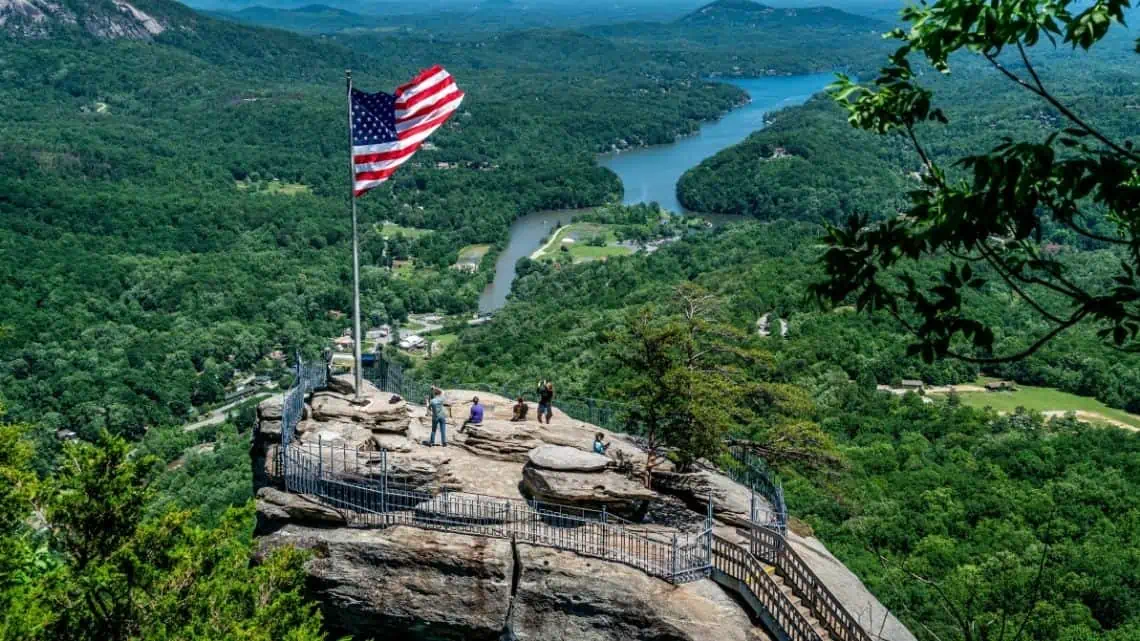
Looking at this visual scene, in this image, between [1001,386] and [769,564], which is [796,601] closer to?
[769,564]

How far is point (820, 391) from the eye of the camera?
176ft

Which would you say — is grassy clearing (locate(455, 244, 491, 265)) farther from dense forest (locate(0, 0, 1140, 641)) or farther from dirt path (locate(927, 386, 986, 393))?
dirt path (locate(927, 386, 986, 393))

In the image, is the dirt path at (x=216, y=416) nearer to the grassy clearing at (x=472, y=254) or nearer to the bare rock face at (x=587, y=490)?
the grassy clearing at (x=472, y=254)

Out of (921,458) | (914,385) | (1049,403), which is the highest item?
(921,458)

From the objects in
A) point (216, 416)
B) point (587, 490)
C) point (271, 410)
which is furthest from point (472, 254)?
point (587, 490)

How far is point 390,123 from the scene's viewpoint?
23281mm

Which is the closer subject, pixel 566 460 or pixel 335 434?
pixel 566 460

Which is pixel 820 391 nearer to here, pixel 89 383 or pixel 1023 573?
pixel 1023 573

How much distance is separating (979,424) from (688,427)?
1234 inches

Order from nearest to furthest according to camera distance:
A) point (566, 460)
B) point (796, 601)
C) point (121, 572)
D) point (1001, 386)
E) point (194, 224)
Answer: point (121, 572), point (796, 601), point (566, 460), point (1001, 386), point (194, 224)

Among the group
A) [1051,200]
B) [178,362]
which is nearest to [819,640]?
[1051,200]

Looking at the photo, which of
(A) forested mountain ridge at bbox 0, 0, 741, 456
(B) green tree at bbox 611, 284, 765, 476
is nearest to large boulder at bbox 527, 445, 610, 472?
(B) green tree at bbox 611, 284, 765, 476

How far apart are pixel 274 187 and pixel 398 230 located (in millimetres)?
29057

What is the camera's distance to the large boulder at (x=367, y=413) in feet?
77.7
